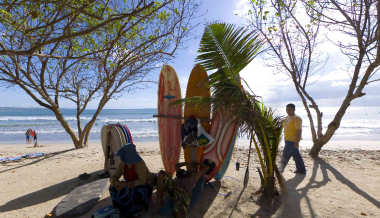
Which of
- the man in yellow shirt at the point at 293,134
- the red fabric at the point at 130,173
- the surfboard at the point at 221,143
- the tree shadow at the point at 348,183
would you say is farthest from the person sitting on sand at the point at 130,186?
the tree shadow at the point at 348,183

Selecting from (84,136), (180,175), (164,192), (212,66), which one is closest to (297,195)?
(180,175)

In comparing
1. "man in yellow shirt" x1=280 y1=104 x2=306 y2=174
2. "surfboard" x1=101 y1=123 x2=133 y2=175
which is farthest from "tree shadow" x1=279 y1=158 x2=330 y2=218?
"surfboard" x1=101 y1=123 x2=133 y2=175

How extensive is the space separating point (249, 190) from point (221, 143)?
38.2 inches

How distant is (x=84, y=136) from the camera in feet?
31.0

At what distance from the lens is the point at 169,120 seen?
4.32m

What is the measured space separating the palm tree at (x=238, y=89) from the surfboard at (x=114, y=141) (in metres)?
1.50

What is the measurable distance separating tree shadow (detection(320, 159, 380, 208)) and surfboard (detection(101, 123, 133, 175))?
418 cm

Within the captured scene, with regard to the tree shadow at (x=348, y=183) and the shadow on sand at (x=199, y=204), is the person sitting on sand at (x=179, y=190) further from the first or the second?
the tree shadow at (x=348, y=183)

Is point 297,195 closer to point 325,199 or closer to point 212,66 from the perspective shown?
point 325,199

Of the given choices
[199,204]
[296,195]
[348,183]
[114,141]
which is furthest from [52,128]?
[348,183]

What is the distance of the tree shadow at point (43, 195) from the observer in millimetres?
3562

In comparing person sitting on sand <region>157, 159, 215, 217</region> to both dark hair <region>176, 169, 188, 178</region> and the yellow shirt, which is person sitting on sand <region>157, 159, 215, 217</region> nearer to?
dark hair <region>176, 169, 188, 178</region>

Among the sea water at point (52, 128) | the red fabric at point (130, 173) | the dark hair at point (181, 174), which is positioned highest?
the red fabric at point (130, 173)

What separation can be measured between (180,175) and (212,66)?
1.78 metres
